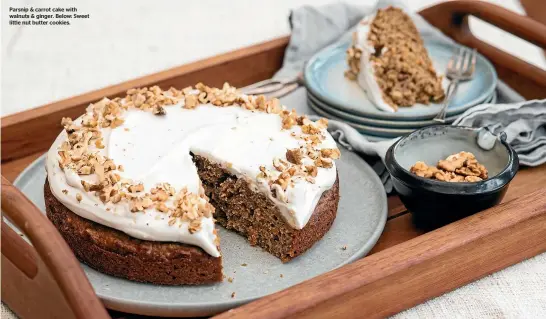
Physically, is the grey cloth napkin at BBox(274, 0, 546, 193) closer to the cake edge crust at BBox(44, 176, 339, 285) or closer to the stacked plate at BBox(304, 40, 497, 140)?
the stacked plate at BBox(304, 40, 497, 140)

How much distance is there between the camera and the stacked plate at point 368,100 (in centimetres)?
237

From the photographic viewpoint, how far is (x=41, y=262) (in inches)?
62.7

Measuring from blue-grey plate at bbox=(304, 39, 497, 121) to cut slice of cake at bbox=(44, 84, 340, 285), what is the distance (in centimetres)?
32

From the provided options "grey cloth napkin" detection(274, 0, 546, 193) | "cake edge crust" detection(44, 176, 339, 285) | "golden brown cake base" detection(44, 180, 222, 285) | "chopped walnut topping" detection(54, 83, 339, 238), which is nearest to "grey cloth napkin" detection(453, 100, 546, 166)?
"grey cloth napkin" detection(274, 0, 546, 193)

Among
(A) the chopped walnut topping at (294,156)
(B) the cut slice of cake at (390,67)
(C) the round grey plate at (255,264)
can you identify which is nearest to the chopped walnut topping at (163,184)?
(A) the chopped walnut topping at (294,156)

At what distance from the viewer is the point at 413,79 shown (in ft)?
8.07

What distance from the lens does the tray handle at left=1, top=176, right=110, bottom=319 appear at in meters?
1.53

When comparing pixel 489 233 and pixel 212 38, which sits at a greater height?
pixel 489 233

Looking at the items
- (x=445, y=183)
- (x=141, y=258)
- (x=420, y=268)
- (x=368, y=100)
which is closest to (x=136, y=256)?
(x=141, y=258)

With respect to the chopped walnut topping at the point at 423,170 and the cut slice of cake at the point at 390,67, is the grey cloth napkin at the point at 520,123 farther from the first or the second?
the chopped walnut topping at the point at 423,170

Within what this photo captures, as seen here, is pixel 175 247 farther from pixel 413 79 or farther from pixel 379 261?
pixel 413 79

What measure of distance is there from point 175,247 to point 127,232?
108 mm

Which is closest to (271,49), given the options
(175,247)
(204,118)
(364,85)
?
(364,85)

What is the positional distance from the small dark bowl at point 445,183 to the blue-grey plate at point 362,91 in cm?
22
